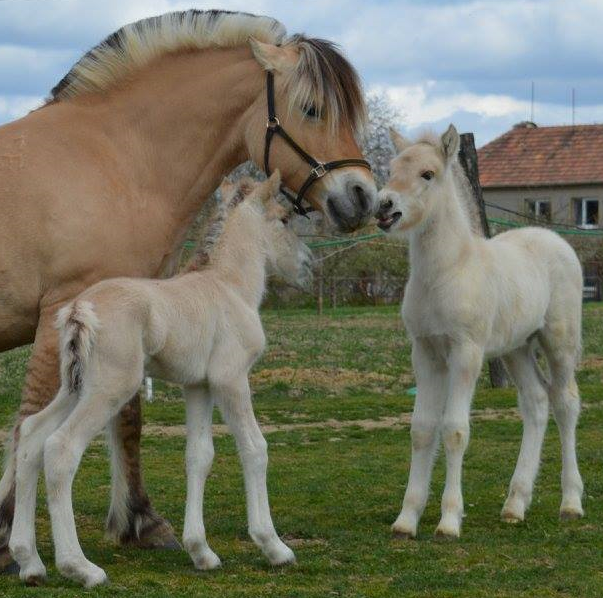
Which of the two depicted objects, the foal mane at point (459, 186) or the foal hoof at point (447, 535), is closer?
the foal hoof at point (447, 535)

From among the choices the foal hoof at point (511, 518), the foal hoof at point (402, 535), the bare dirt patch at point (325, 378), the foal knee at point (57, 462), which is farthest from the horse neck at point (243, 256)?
the bare dirt patch at point (325, 378)

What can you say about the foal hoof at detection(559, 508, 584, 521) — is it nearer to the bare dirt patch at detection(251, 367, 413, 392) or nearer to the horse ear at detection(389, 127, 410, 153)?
the horse ear at detection(389, 127, 410, 153)

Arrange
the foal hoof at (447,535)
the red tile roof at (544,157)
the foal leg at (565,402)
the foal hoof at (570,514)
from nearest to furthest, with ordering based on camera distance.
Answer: the foal hoof at (447,535) → the foal hoof at (570,514) → the foal leg at (565,402) → the red tile roof at (544,157)

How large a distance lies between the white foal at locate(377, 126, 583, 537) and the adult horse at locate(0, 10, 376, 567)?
0.71 metres

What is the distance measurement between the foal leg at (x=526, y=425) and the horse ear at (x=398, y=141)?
1.60 meters

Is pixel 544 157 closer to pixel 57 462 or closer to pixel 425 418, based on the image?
pixel 425 418

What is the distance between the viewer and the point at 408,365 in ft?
56.5

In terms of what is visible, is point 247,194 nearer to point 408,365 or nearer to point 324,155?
point 324,155

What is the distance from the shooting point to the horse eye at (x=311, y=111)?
259 inches

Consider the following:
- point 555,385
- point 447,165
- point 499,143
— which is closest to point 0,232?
point 447,165

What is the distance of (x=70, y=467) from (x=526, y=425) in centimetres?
347

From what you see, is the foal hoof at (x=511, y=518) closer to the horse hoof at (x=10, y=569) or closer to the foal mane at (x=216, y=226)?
the foal mane at (x=216, y=226)

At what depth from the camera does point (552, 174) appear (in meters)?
51.3

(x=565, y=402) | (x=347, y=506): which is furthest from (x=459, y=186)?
(x=347, y=506)
